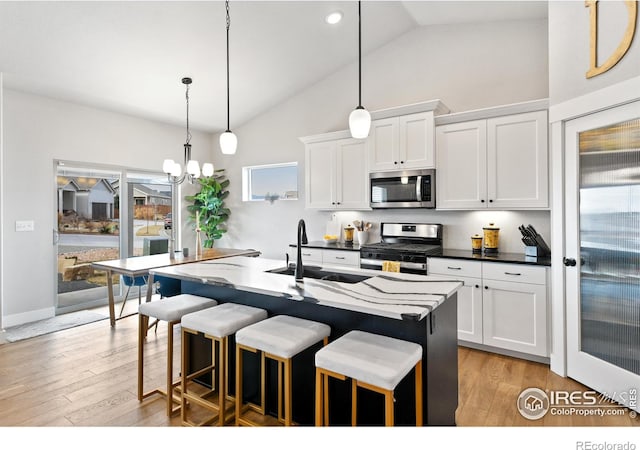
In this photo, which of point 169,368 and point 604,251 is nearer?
point 169,368

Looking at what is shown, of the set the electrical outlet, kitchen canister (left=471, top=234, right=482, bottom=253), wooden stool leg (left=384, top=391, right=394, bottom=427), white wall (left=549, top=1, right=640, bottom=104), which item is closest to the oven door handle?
kitchen canister (left=471, top=234, right=482, bottom=253)

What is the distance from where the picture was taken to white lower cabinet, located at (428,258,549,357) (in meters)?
2.99

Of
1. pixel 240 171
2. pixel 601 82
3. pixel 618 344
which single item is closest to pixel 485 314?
pixel 618 344

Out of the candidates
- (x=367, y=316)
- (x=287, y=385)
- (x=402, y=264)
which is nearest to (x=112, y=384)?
(x=287, y=385)

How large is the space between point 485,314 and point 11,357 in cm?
435

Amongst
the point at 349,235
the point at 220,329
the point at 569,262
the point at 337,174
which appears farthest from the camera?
the point at 349,235

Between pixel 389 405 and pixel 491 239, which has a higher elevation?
pixel 491 239

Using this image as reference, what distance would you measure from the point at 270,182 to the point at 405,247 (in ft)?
8.67

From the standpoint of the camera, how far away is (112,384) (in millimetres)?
2676

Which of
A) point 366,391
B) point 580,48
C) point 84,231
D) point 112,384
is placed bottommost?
point 112,384

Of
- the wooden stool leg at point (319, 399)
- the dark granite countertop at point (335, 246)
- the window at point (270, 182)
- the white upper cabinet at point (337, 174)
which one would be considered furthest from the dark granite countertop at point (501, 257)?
the window at point (270, 182)

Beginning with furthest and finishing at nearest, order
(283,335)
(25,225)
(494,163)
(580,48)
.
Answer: (25,225) → (494,163) → (580,48) → (283,335)

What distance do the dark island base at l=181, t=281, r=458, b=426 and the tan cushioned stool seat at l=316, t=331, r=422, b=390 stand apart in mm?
138

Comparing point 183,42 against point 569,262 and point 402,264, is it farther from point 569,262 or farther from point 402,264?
point 569,262
